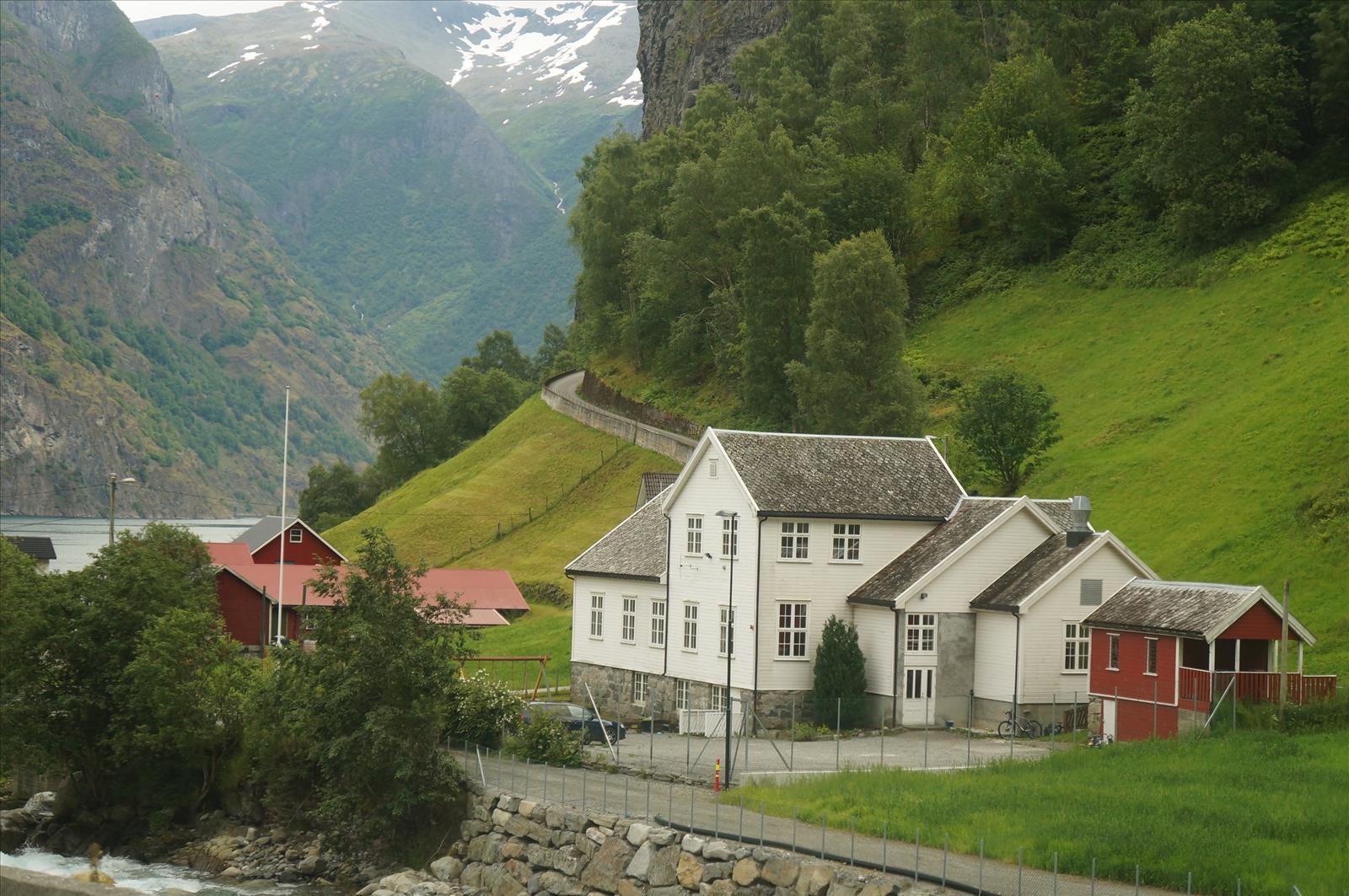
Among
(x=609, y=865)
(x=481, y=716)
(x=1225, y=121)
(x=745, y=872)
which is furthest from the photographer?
(x=1225, y=121)

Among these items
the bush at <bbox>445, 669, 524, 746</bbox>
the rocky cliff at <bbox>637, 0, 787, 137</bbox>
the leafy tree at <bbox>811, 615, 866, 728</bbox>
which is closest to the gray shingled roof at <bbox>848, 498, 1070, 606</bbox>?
the leafy tree at <bbox>811, 615, 866, 728</bbox>

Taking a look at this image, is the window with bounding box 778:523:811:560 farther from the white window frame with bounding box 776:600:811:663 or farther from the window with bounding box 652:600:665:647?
the window with bounding box 652:600:665:647

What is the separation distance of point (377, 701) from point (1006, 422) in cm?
3697

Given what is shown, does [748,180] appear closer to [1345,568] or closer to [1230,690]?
[1345,568]

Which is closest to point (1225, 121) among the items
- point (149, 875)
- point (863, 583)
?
point (863, 583)

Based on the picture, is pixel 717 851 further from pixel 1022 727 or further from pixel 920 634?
pixel 920 634

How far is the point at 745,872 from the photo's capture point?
34219 millimetres

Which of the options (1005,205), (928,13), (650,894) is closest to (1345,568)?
(650,894)

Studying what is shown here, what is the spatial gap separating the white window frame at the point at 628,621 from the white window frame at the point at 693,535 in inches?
151

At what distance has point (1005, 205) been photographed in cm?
10431

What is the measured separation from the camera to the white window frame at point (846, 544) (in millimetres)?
54656

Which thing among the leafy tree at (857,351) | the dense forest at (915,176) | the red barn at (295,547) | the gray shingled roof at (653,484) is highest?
the dense forest at (915,176)

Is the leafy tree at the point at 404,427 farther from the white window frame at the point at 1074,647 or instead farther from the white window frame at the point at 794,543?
the white window frame at the point at 1074,647

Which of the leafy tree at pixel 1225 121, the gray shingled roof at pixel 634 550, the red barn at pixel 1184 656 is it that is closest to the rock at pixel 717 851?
the red barn at pixel 1184 656
